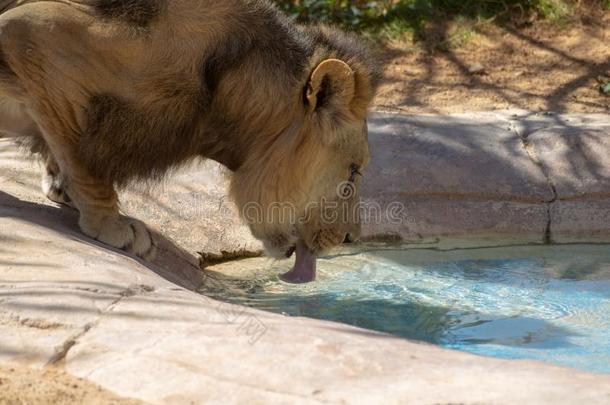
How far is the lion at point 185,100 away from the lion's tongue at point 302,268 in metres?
0.13

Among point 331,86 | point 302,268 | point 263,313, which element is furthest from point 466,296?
point 263,313

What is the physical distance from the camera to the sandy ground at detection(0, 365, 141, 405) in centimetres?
341

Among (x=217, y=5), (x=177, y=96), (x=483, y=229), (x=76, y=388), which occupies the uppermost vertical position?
(x=217, y=5)

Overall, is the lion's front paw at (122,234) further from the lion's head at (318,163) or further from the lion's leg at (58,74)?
the lion's head at (318,163)

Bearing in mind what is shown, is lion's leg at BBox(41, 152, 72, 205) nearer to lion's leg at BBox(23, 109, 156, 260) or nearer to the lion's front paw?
lion's leg at BBox(23, 109, 156, 260)

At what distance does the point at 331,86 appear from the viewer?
564 cm

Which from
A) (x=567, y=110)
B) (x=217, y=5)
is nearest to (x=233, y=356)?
(x=217, y=5)

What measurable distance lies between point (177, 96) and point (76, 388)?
7.82 ft

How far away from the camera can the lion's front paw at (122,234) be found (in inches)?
226

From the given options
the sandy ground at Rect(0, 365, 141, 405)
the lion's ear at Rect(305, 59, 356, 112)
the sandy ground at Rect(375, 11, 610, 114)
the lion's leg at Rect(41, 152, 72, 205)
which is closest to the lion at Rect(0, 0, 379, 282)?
the lion's ear at Rect(305, 59, 356, 112)

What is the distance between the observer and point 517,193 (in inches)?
306

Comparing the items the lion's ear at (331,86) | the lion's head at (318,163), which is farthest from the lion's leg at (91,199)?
the lion's ear at (331,86)

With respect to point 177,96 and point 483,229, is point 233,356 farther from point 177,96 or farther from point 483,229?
point 483,229

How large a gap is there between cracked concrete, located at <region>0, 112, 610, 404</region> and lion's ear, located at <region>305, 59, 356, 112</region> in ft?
4.21
